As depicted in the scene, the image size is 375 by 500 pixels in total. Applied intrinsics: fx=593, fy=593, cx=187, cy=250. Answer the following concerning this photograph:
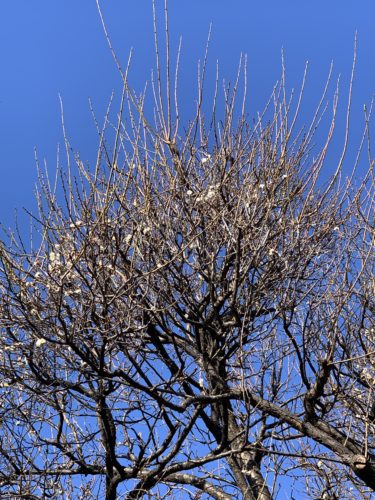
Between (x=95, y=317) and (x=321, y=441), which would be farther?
(x=321, y=441)

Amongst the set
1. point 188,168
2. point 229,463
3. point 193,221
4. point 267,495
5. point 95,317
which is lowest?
point 267,495

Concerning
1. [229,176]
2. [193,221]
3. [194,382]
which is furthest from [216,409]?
[229,176]

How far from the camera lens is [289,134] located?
6.65 meters

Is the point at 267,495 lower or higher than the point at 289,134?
lower

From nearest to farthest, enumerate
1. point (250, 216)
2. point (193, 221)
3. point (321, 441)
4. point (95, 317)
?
point (95, 317), point (321, 441), point (250, 216), point (193, 221)

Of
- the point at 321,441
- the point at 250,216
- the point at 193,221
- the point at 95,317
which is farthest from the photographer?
the point at 193,221

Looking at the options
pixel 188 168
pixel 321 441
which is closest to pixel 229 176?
pixel 188 168

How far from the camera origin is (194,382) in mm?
6445

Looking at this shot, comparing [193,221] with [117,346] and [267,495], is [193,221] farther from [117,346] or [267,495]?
[267,495]

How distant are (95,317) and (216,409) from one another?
7.03 ft

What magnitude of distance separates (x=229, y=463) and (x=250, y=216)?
9.15 feet

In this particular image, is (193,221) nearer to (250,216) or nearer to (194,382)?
(250,216)

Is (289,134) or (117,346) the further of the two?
(289,134)

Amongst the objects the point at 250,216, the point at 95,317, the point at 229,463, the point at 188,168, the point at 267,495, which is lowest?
the point at 267,495
